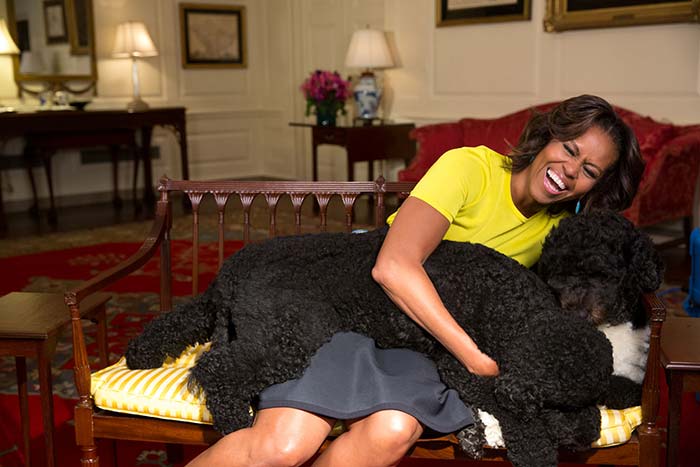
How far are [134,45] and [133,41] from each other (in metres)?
0.04

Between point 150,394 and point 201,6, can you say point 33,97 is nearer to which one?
point 201,6

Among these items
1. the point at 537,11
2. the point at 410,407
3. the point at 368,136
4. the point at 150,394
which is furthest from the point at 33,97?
the point at 410,407

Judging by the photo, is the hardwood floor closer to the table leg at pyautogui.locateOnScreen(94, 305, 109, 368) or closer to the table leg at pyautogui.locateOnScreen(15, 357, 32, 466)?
the table leg at pyautogui.locateOnScreen(94, 305, 109, 368)

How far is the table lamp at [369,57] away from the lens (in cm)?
654

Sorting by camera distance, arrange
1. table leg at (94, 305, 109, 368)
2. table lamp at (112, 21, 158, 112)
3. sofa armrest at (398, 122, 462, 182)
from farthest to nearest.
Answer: table lamp at (112, 21, 158, 112) → sofa armrest at (398, 122, 462, 182) → table leg at (94, 305, 109, 368)

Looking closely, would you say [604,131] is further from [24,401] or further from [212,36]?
[212,36]

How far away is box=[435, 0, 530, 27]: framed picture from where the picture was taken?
5855mm

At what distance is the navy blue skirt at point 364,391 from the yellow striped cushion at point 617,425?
1.01 ft

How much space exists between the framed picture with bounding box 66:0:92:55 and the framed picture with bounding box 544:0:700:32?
423cm

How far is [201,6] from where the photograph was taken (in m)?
8.05

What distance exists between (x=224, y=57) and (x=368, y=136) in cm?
269

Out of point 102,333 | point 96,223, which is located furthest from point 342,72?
point 102,333

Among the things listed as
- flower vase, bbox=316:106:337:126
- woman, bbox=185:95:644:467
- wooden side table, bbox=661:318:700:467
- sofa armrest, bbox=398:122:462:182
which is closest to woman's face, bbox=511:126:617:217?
woman, bbox=185:95:644:467

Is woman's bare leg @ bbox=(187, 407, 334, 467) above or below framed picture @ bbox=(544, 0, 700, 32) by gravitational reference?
below
